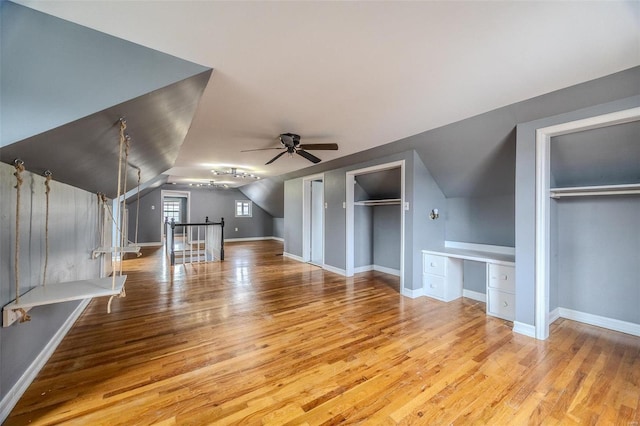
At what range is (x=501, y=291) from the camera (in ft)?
10.3

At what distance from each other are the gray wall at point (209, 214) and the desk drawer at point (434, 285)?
28.6ft

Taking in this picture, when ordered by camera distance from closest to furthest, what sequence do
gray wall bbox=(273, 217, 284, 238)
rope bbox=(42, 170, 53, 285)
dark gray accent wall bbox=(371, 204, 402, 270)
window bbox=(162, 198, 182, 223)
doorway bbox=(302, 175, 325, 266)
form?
rope bbox=(42, 170, 53, 285) → dark gray accent wall bbox=(371, 204, 402, 270) → doorway bbox=(302, 175, 325, 266) → gray wall bbox=(273, 217, 284, 238) → window bbox=(162, 198, 182, 223)

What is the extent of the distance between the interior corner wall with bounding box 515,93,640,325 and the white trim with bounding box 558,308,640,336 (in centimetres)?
87

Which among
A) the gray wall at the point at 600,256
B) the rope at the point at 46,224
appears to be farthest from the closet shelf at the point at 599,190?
the rope at the point at 46,224

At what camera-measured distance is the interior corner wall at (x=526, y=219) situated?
263cm

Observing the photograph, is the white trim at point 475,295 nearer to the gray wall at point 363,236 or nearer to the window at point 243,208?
the gray wall at point 363,236

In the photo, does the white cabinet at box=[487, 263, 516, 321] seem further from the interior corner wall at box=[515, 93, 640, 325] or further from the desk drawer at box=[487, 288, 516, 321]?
the interior corner wall at box=[515, 93, 640, 325]

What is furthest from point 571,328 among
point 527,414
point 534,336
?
point 527,414

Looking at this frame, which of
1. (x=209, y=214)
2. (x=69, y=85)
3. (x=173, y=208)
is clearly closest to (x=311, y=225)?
(x=69, y=85)

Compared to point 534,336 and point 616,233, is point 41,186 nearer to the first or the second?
point 534,336

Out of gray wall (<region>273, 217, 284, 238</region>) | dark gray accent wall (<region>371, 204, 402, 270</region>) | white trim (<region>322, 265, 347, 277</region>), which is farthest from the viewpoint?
gray wall (<region>273, 217, 284, 238</region>)

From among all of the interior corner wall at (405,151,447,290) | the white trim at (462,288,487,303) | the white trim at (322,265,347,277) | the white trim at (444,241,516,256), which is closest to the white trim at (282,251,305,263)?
the white trim at (322,265,347,277)

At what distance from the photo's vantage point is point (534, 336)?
8.63 feet

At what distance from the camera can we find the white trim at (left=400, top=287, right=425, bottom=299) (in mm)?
3876
